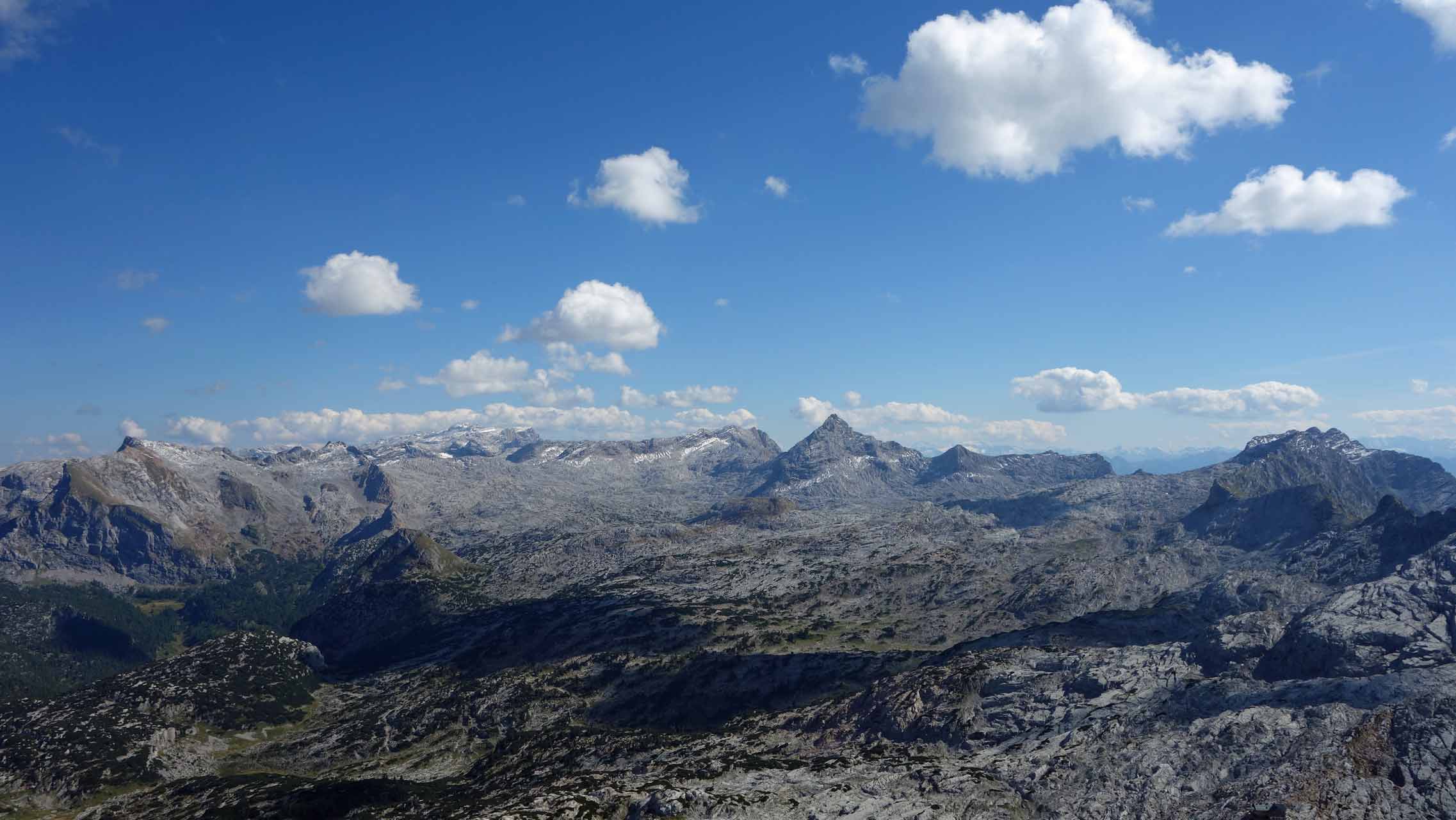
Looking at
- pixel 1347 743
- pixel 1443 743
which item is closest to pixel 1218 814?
pixel 1347 743

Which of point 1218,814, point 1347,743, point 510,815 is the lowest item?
point 510,815

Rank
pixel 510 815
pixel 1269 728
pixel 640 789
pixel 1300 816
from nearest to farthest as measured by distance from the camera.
Result: pixel 1300 816, pixel 1269 728, pixel 510 815, pixel 640 789

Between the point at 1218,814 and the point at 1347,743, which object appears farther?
the point at 1347,743

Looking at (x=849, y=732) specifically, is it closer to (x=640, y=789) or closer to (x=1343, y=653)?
(x=640, y=789)

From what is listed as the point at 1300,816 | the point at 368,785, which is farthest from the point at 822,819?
the point at 368,785

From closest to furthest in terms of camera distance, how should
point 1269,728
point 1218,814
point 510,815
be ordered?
1. point 1218,814
2. point 1269,728
3. point 510,815

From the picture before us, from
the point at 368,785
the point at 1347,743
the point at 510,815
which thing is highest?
the point at 1347,743

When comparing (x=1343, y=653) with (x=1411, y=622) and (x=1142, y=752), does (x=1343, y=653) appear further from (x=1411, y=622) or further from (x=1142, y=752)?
(x=1142, y=752)

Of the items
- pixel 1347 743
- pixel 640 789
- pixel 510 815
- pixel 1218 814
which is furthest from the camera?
pixel 640 789

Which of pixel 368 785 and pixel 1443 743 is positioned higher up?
pixel 1443 743
